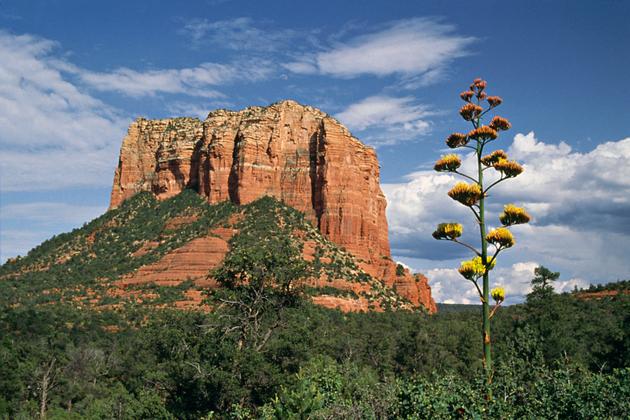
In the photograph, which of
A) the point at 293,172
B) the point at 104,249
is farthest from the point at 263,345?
the point at 293,172

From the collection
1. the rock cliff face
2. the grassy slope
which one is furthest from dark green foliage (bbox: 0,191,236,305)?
the rock cliff face

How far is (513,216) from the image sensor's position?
417 inches

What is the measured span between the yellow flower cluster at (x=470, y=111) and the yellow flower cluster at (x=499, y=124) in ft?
0.95

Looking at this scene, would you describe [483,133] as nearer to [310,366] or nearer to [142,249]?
[310,366]

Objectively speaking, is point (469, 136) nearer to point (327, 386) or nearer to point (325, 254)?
point (327, 386)

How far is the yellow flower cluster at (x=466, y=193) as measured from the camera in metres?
10.5

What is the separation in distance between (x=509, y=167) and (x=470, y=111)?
1232 mm

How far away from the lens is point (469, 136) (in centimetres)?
1105

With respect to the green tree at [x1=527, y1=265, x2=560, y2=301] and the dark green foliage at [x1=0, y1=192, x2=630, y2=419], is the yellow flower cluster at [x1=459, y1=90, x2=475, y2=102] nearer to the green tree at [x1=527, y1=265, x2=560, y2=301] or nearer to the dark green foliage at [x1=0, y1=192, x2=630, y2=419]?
the dark green foliage at [x1=0, y1=192, x2=630, y2=419]

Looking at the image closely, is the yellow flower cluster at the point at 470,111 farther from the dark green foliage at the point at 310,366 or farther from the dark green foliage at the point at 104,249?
the dark green foliage at the point at 104,249

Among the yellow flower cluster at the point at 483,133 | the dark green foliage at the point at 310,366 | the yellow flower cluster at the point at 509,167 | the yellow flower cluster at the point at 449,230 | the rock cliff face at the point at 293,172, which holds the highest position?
the rock cliff face at the point at 293,172

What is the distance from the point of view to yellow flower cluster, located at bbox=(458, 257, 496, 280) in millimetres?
10344

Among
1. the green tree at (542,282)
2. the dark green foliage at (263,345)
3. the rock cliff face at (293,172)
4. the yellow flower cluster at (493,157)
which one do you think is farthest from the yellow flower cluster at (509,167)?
the rock cliff face at (293,172)

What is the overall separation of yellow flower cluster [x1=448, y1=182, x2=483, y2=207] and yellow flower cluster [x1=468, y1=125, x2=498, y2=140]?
93 cm
